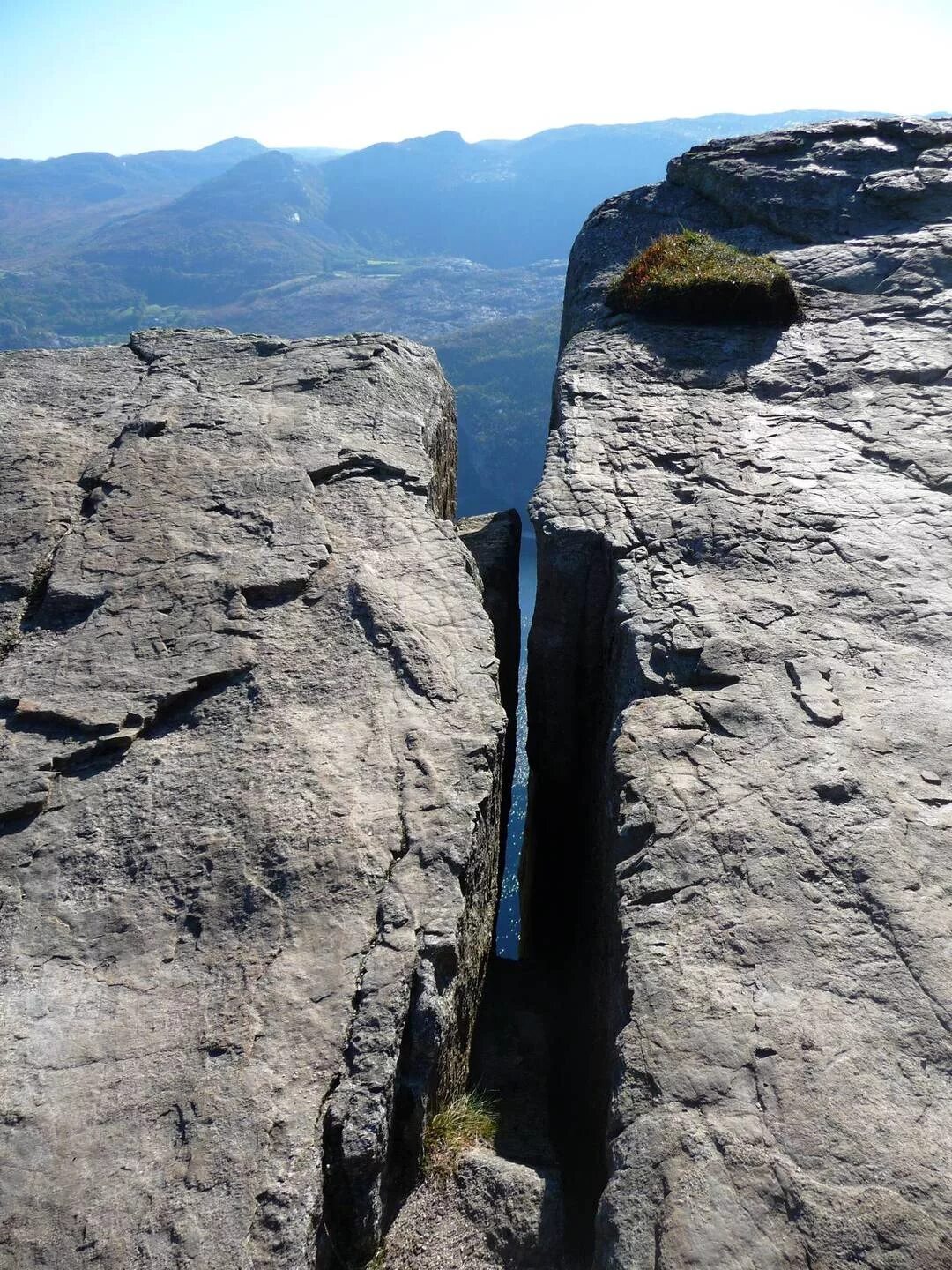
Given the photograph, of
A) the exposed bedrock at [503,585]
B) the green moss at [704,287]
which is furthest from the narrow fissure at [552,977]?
the green moss at [704,287]

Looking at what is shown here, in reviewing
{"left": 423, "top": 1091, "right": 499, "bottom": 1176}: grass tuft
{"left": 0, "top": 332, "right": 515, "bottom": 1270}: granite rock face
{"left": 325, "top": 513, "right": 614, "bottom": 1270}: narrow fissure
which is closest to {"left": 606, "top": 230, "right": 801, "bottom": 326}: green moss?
{"left": 325, "top": 513, "right": 614, "bottom": 1270}: narrow fissure

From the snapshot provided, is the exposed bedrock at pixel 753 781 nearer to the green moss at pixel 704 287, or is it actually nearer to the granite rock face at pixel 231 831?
the green moss at pixel 704 287

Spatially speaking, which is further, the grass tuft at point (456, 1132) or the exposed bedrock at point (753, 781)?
the grass tuft at point (456, 1132)

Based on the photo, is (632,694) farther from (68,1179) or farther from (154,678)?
(68,1179)

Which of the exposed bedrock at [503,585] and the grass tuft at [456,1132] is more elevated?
the exposed bedrock at [503,585]

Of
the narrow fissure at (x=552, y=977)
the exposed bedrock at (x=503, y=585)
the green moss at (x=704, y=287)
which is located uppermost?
the green moss at (x=704, y=287)

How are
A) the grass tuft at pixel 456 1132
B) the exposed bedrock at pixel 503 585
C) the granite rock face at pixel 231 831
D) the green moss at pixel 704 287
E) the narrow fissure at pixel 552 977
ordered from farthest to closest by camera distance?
the green moss at pixel 704 287, the exposed bedrock at pixel 503 585, the grass tuft at pixel 456 1132, the narrow fissure at pixel 552 977, the granite rock face at pixel 231 831

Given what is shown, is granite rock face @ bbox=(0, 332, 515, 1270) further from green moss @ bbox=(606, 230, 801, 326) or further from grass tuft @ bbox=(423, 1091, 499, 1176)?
green moss @ bbox=(606, 230, 801, 326)
